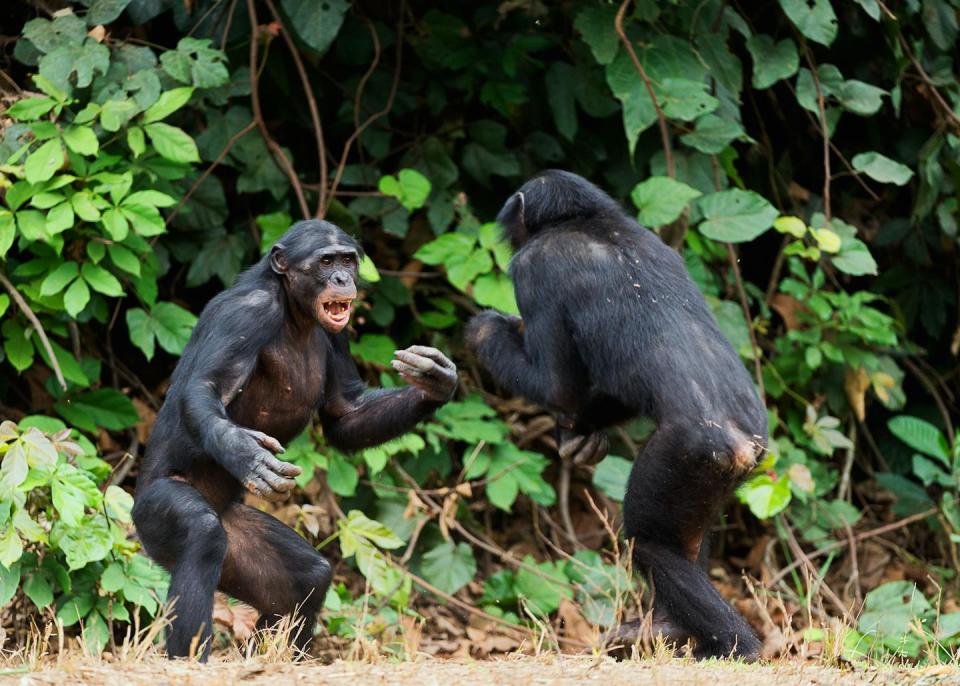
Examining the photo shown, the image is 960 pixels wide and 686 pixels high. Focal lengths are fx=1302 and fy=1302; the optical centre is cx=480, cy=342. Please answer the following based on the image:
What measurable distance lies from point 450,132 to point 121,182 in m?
2.67

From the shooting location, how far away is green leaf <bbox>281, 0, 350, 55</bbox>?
745 cm

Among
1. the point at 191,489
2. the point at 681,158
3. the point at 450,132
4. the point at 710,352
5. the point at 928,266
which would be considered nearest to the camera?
the point at 191,489

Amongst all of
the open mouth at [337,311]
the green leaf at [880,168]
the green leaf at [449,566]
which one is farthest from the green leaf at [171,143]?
the green leaf at [880,168]

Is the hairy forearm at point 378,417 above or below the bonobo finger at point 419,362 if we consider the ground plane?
below

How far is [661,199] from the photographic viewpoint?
745 cm

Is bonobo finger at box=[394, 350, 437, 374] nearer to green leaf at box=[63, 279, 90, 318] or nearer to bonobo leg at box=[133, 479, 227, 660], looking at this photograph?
bonobo leg at box=[133, 479, 227, 660]

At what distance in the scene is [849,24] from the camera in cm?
922

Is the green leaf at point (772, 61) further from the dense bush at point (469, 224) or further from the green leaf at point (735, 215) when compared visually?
the green leaf at point (735, 215)

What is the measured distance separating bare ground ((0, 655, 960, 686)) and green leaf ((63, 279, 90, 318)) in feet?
9.59

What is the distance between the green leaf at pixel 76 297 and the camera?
6.73 m

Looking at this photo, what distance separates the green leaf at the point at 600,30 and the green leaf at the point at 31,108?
304cm

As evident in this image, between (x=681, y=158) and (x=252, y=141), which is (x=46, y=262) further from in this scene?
(x=681, y=158)

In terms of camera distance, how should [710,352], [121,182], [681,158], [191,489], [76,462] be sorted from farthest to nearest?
1. [681,158]
2. [121,182]
3. [76,462]
4. [710,352]
5. [191,489]

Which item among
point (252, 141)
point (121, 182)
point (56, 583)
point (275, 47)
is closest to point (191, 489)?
point (56, 583)
